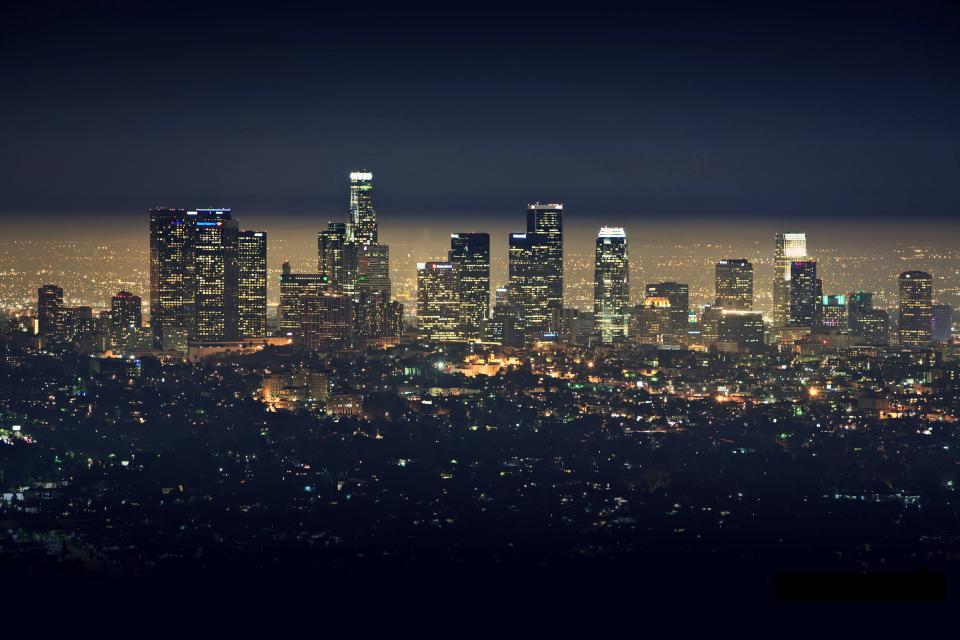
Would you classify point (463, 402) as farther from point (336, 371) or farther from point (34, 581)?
point (34, 581)

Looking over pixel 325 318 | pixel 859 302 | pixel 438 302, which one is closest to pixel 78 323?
pixel 325 318

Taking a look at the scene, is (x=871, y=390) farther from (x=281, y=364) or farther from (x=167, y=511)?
(x=167, y=511)

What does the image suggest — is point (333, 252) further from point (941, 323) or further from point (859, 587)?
point (859, 587)

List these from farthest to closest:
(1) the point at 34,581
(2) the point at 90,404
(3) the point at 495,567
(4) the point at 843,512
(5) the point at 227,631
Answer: (2) the point at 90,404
(4) the point at 843,512
(3) the point at 495,567
(1) the point at 34,581
(5) the point at 227,631

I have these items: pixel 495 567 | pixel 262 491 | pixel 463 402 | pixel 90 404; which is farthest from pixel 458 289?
pixel 495 567

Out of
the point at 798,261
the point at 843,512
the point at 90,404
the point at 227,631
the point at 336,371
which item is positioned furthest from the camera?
the point at 798,261

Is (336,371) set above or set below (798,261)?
below

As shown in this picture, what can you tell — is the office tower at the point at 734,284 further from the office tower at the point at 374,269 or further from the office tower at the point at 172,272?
the office tower at the point at 172,272

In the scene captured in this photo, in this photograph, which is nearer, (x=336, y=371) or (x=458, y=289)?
(x=336, y=371)

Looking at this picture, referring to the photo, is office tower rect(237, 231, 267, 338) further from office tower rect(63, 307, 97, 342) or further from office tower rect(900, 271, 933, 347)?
office tower rect(900, 271, 933, 347)

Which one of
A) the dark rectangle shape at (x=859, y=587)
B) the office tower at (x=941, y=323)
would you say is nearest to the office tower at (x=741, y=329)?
the office tower at (x=941, y=323)
